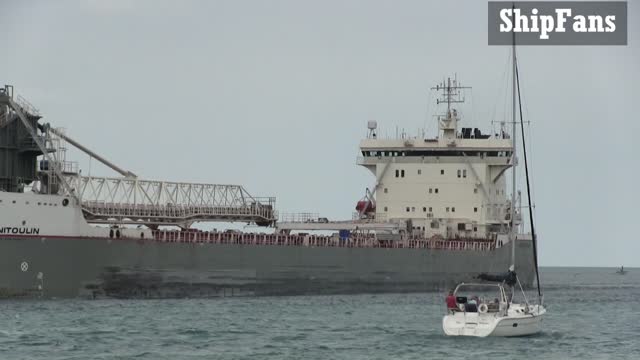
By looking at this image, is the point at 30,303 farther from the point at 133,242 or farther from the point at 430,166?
the point at 430,166

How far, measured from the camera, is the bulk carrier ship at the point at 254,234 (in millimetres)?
53188

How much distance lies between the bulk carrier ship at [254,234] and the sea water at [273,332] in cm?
Answer: 157

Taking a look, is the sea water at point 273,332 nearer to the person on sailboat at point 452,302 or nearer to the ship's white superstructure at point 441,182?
the person on sailboat at point 452,302

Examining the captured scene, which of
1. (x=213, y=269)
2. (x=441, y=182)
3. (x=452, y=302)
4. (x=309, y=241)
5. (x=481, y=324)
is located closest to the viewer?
(x=452, y=302)

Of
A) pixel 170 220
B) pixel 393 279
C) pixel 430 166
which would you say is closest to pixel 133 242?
pixel 170 220

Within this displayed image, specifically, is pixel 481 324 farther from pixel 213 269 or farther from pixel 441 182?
pixel 441 182

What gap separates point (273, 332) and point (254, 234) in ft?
60.9

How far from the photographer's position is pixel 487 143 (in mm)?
73625

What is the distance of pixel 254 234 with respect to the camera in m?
61.6

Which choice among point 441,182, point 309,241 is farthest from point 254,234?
point 441,182

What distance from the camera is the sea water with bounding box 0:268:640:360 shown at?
124 feet

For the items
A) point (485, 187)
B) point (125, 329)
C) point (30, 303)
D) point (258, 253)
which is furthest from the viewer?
point (485, 187)

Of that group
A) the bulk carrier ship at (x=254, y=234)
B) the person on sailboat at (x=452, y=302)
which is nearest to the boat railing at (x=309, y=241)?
the bulk carrier ship at (x=254, y=234)

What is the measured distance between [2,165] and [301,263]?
51.2 ft
